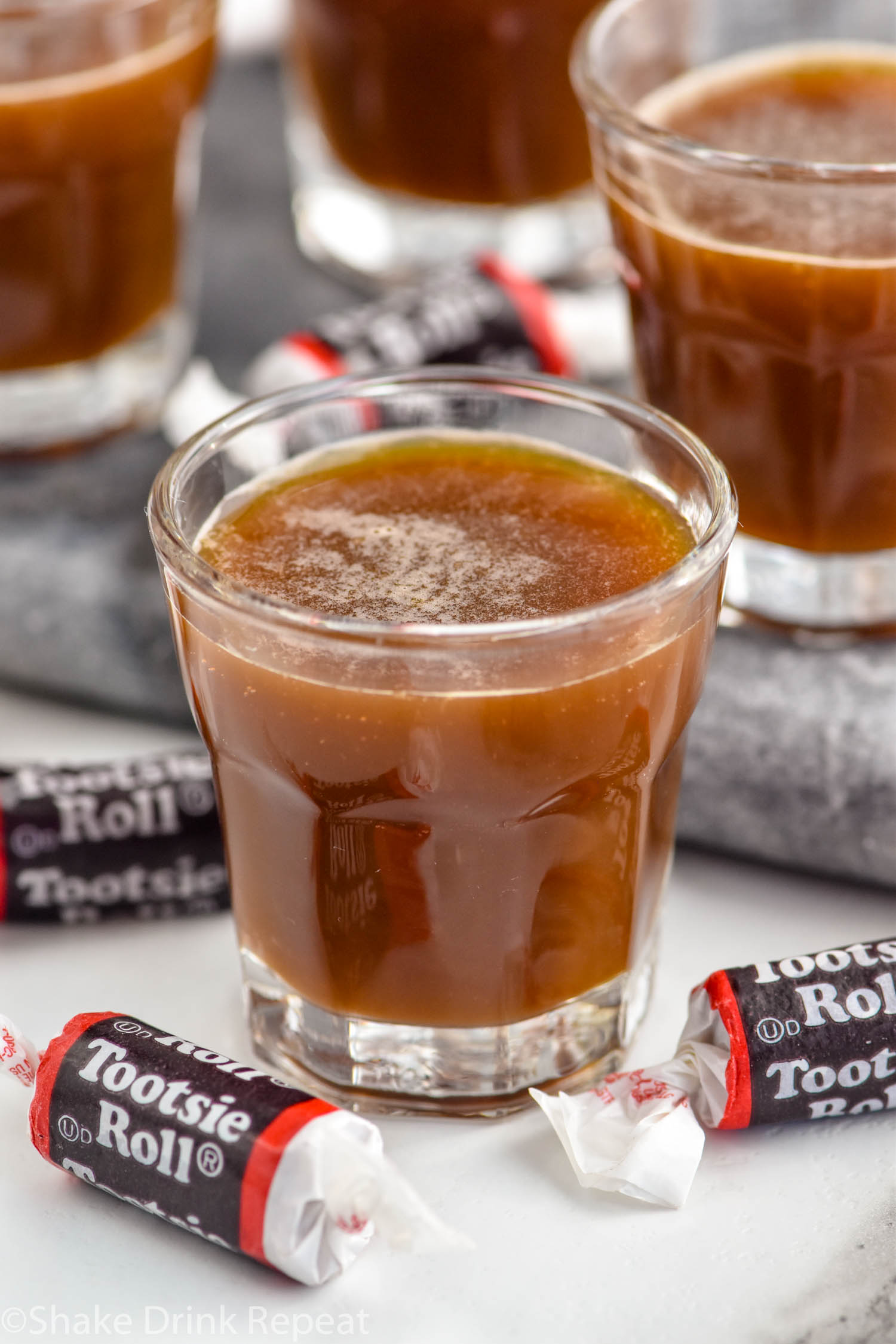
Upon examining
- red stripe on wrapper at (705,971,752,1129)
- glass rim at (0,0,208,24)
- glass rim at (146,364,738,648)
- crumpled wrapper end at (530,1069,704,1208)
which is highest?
glass rim at (0,0,208,24)

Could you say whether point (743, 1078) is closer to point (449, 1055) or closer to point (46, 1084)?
point (449, 1055)

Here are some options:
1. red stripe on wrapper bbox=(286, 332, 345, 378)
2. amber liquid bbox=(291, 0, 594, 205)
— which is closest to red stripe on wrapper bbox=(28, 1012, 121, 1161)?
red stripe on wrapper bbox=(286, 332, 345, 378)

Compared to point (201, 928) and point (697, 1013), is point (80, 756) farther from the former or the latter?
point (697, 1013)

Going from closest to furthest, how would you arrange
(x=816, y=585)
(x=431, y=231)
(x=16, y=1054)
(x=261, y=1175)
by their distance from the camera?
(x=261, y=1175), (x=16, y=1054), (x=816, y=585), (x=431, y=231)

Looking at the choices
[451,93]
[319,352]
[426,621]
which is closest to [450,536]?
[426,621]

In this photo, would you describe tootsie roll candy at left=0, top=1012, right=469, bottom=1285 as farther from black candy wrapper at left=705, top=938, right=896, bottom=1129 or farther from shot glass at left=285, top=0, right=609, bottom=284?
shot glass at left=285, top=0, right=609, bottom=284

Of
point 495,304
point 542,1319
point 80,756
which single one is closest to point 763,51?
point 495,304

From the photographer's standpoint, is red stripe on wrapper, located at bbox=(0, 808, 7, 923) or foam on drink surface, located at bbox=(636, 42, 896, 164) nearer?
red stripe on wrapper, located at bbox=(0, 808, 7, 923)

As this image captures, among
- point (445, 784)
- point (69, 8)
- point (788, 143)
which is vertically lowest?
point (445, 784)
